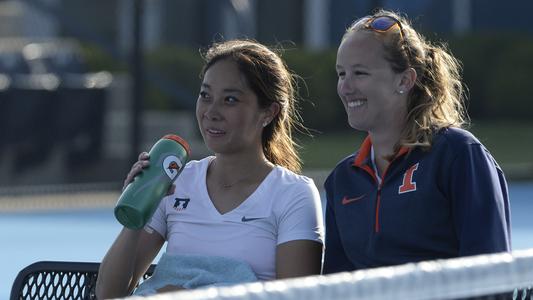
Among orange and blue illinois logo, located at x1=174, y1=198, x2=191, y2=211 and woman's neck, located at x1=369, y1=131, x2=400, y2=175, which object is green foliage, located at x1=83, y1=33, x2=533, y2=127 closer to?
orange and blue illinois logo, located at x1=174, y1=198, x2=191, y2=211

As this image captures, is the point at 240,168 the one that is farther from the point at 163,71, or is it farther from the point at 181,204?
the point at 163,71

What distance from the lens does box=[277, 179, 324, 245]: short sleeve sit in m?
3.78

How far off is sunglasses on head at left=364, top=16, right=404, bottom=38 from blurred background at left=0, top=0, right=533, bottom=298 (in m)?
1.63

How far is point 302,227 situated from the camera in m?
3.79

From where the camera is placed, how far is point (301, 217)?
3801 mm

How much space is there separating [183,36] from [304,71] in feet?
12.2

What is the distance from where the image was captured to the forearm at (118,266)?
3.77 m

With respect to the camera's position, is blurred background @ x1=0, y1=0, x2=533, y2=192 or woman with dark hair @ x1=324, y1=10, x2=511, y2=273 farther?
blurred background @ x1=0, y1=0, x2=533, y2=192

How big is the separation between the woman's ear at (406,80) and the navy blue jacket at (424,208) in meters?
0.18

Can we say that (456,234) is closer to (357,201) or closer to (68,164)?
(357,201)

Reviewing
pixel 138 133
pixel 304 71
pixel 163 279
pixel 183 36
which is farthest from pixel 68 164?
pixel 183 36

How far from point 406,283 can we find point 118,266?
1582 millimetres

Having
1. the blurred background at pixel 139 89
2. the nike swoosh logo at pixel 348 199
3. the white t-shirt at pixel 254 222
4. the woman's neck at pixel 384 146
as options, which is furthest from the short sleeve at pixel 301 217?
the blurred background at pixel 139 89

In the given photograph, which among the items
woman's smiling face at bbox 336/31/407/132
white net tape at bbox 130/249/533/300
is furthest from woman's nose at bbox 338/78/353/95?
white net tape at bbox 130/249/533/300
